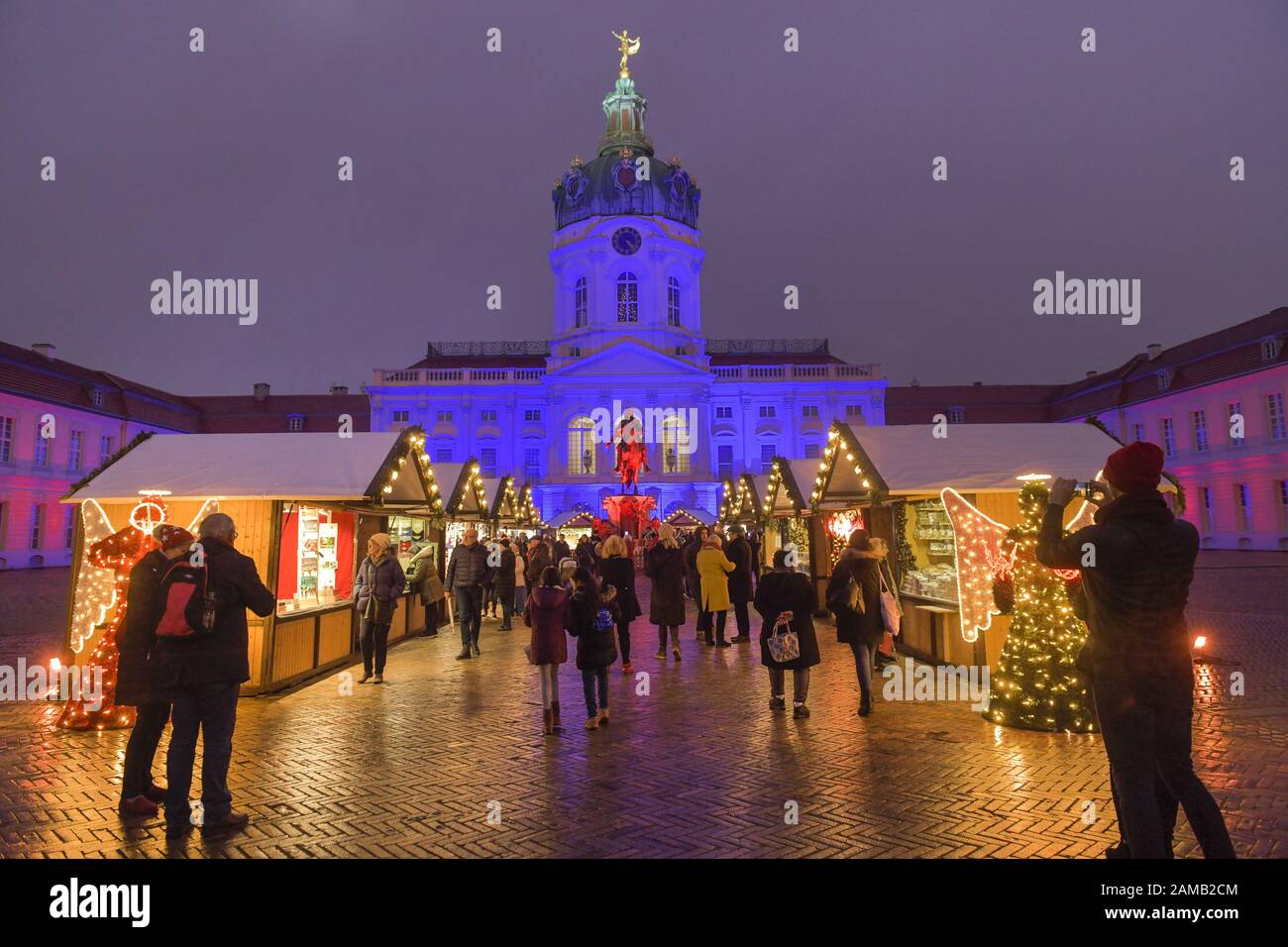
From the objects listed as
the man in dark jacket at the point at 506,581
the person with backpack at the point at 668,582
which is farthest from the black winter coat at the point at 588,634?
the man in dark jacket at the point at 506,581

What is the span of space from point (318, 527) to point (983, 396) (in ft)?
195

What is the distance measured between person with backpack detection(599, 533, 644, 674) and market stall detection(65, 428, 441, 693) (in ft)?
10.1

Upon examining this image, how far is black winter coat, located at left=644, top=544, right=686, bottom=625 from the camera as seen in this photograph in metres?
10.8

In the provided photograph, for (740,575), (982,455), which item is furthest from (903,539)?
(740,575)

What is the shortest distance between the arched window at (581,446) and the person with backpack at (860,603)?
142ft

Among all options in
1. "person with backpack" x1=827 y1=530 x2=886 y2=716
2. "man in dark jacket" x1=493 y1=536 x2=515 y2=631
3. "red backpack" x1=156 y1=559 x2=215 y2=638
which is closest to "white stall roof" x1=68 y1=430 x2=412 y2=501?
"man in dark jacket" x1=493 y1=536 x2=515 y2=631

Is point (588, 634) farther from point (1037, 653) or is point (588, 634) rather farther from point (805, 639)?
point (1037, 653)

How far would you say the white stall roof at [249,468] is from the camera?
8.86m

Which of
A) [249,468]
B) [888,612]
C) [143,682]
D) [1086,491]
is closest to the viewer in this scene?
[143,682]

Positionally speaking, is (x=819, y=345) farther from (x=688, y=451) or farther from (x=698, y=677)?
(x=698, y=677)

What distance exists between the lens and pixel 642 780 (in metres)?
5.59

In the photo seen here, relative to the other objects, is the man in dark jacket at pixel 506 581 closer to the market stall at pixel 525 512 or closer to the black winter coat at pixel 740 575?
the black winter coat at pixel 740 575

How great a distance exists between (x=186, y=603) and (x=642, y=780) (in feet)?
10.7
